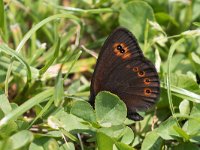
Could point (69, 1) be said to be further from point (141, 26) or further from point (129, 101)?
point (129, 101)

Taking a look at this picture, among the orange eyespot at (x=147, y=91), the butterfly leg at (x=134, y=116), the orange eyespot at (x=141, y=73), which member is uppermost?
the orange eyespot at (x=141, y=73)

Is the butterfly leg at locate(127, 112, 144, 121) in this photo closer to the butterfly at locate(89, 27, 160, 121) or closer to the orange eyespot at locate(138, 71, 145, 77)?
the butterfly at locate(89, 27, 160, 121)

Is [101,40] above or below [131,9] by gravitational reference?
below

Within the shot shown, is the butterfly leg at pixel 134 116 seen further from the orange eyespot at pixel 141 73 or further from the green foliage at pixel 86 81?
the orange eyespot at pixel 141 73

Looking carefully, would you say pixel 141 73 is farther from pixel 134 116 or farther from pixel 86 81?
pixel 86 81

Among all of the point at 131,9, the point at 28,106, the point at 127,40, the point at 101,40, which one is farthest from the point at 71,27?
the point at 28,106

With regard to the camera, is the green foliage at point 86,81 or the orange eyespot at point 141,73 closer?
the green foliage at point 86,81

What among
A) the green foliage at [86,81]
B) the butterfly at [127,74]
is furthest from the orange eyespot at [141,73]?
the green foliage at [86,81]
